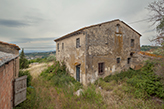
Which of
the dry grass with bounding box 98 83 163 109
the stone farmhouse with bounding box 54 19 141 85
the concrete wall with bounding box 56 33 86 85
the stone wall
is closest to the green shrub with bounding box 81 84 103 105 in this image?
the dry grass with bounding box 98 83 163 109

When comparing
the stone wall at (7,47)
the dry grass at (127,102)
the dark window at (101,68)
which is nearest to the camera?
the dry grass at (127,102)

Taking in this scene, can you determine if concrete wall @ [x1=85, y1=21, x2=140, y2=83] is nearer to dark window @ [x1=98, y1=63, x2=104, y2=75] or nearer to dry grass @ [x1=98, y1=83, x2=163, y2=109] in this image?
dark window @ [x1=98, y1=63, x2=104, y2=75]

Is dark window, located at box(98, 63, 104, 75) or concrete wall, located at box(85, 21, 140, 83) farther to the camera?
dark window, located at box(98, 63, 104, 75)

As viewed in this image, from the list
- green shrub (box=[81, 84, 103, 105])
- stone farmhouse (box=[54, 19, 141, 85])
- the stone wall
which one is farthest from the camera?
stone farmhouse (box=[54, 19, 141, 85])

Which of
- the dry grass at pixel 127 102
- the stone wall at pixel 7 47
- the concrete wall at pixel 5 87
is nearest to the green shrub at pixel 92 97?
the dry grass at pixel 127 102

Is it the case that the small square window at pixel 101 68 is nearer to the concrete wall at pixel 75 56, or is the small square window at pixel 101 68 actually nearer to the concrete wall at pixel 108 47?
the concrete wall at pixel 108 47

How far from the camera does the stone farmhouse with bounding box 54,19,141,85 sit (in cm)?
748

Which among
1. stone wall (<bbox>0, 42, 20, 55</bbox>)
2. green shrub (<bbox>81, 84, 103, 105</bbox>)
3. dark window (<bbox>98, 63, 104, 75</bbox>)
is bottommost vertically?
green shrub (<bbox>81, 84, 103, 105</bbox>)

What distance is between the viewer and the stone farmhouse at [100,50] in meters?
7.48

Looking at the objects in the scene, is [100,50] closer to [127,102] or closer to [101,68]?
[101,68]

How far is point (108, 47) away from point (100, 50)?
123 cm

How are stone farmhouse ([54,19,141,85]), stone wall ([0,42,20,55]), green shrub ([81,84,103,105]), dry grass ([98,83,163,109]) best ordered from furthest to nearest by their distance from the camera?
1. stone farmhouse ([54,19,141,85])
2. stone wall ([0,42,20,55])
3. green shrub ([81,84,103,105])
4. dry grass ([98,83,163,109])

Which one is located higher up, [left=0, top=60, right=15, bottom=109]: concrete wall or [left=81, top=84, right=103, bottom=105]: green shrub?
[left=0, top=60, right=15, bottom=109]: concrete wall

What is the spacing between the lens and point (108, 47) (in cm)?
875
